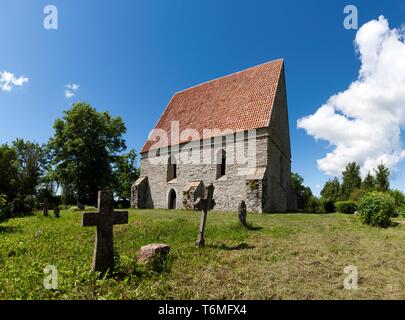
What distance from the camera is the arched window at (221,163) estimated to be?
743 inches

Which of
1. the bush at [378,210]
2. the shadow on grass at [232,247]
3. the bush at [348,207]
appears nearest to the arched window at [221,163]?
the bush at [378,210]

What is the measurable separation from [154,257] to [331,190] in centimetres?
5016

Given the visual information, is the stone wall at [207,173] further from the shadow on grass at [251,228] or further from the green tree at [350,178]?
the green tree at [350,178]

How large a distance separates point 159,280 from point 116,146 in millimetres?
27860

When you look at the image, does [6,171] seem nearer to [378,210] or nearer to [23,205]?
[23,205]

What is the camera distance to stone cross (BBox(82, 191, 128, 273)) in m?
4.88

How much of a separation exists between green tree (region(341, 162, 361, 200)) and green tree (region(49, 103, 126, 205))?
127ft

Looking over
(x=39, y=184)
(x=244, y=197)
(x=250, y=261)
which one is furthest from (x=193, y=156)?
(x=39, y=184)

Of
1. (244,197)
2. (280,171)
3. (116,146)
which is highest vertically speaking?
(116,146)

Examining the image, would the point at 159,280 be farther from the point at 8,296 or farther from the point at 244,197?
the point at 244,197

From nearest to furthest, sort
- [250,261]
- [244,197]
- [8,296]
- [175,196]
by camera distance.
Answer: [8,296]
[250,261]
[244,197]
[175,196]

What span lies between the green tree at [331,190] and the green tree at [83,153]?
38.1 meters

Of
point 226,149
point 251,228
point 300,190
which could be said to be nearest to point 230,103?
point 226,149
